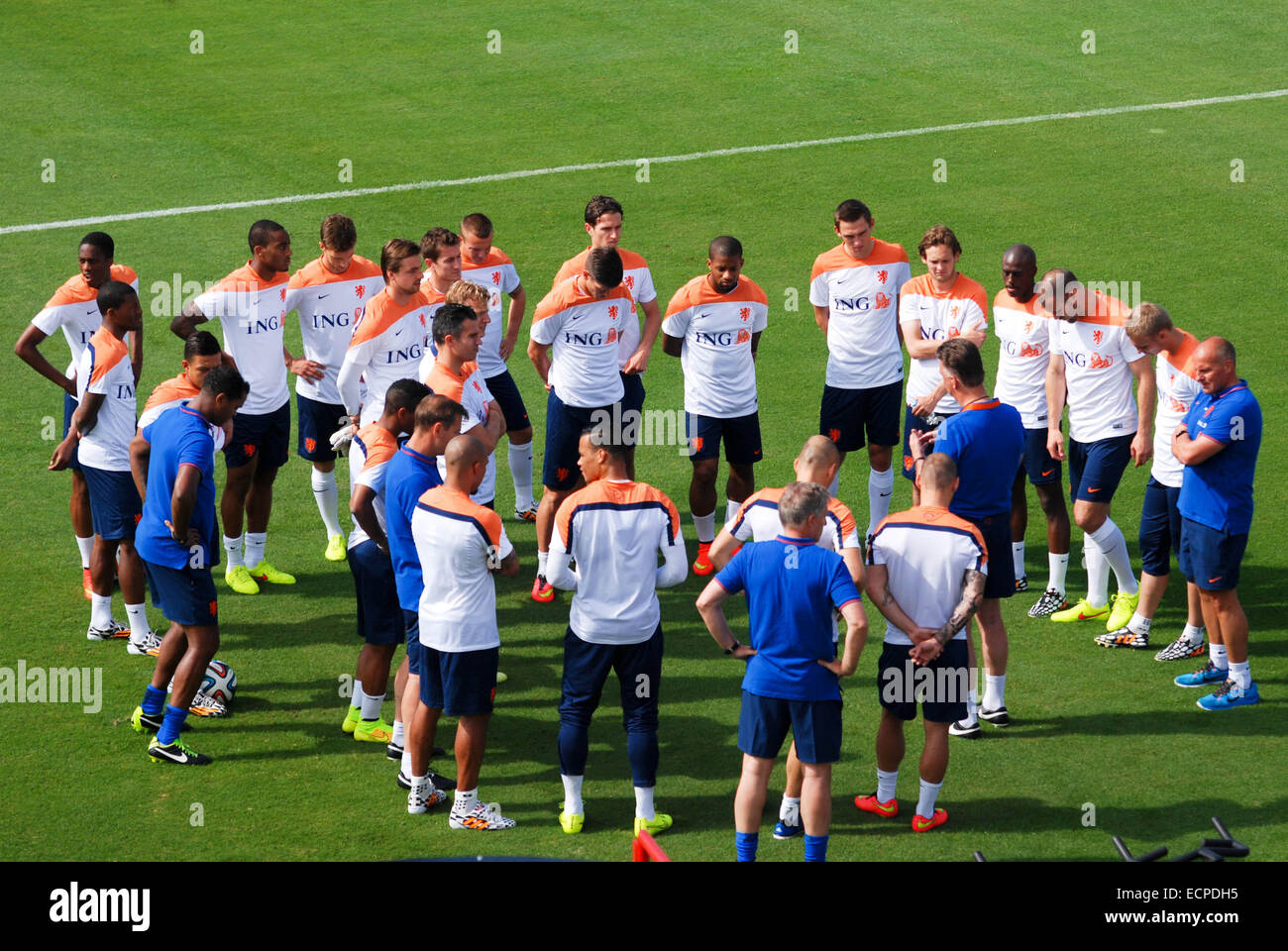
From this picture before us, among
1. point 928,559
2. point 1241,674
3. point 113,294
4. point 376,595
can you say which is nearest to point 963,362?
point 928,559

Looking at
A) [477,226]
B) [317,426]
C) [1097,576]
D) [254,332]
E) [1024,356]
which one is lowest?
[1097,576]

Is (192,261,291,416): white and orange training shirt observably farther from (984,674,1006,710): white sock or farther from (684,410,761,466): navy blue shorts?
(984,674,1006,710): white sock

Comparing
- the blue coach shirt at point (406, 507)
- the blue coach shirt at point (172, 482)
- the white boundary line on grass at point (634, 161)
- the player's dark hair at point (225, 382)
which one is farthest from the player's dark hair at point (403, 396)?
the white boundary line on grass at point (634, 161)

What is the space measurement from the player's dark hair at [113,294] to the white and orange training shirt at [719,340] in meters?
3.66

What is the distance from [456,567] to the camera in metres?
7.75

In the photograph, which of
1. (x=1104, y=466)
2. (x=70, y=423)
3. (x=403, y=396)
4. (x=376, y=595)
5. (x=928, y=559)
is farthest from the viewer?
(x=70, y=423)

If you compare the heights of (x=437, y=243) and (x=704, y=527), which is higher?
(x=437, y=243)

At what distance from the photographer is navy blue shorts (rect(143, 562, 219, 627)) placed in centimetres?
866

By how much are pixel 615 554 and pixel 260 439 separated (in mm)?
4157

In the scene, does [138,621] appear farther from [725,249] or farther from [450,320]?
[725,249]

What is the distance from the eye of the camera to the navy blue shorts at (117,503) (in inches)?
383

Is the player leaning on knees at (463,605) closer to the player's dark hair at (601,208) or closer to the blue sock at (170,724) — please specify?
the blue sock at (170,724)

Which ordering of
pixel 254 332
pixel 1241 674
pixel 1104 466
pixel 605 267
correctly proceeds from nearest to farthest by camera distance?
pixel 1241 674 → pixel 1104 466 → pixel 605 267 → pixel 254 332
